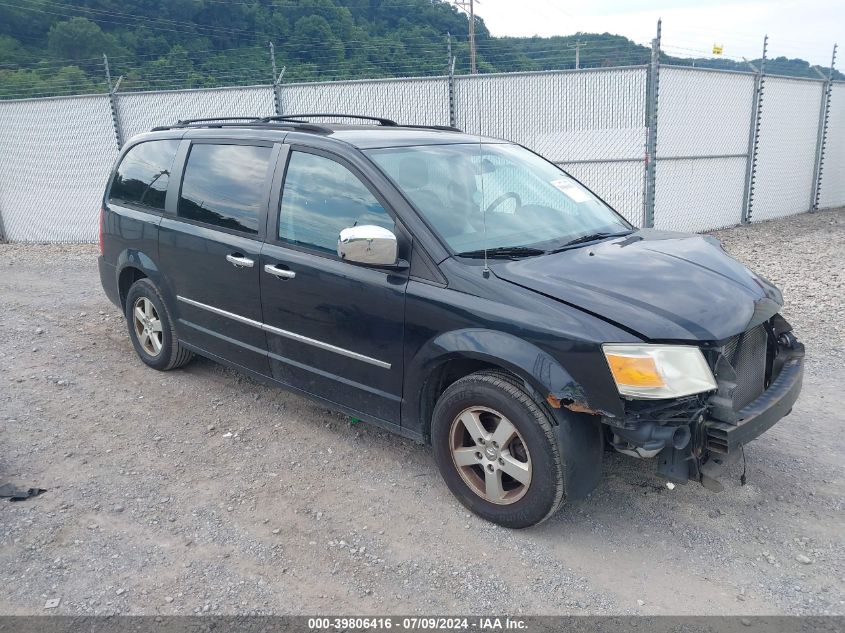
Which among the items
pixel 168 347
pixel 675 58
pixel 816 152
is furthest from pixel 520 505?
pixel 816 152

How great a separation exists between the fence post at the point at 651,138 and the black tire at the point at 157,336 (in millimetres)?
7018

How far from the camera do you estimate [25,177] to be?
12375 millimetres

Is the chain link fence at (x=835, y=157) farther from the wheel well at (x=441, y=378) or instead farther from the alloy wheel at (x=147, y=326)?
the alloy wheel at (x=147, y=326)

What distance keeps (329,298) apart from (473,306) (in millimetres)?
920

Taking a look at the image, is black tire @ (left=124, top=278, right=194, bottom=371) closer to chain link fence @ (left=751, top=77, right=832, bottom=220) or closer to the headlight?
the headlight

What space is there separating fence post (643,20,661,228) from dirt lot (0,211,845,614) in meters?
5.19

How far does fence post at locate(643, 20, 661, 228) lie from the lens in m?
9.57

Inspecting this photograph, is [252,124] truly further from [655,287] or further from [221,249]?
[655,287]

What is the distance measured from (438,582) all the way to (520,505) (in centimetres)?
53

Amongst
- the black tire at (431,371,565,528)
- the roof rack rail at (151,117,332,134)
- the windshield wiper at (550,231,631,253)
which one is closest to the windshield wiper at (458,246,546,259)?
the windshield wiper at (550,231,631,253)

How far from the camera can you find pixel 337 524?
3385 millimetres

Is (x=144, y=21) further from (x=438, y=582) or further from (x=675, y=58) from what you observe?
(x=438, y=582)

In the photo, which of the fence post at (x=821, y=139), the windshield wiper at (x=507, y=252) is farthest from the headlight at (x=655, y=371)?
the fence post at (x=821, y=139)

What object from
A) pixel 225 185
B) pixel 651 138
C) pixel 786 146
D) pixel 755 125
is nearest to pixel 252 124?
pixel 225 185
